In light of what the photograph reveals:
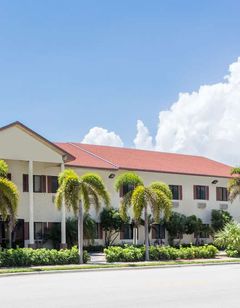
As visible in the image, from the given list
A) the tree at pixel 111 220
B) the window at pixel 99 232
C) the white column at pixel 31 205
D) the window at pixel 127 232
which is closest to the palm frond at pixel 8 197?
the white column at pixel 31 205

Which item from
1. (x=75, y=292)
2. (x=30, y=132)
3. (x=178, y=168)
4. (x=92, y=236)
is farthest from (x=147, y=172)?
(x=75, y=292)

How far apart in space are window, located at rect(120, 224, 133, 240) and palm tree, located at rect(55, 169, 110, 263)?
12.7 metres

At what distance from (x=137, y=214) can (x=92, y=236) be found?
7.63 m

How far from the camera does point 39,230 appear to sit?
38.3m

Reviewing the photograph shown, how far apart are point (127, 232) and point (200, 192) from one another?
7855 millimetres

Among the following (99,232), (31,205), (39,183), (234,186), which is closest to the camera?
(31,205)

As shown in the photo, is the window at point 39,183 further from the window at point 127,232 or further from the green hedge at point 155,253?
the green hedge at point 155,253

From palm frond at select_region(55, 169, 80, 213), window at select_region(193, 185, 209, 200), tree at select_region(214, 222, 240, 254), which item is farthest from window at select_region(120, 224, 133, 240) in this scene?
palm frond at select_region(55, 169, 80, 213)

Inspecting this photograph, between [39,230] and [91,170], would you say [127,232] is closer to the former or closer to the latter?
[91,170]

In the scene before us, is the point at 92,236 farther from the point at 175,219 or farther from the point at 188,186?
the point at 188,186

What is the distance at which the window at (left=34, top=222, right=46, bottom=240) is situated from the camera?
3791 cm

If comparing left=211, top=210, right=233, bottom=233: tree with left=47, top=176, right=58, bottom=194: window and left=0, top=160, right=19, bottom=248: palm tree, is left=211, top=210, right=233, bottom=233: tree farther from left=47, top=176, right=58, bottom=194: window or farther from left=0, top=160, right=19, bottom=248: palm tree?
left=0, top=160, right=19, bottom=248: palm tree

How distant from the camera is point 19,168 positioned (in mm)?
37531

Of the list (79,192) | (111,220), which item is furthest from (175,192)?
(79,192)
